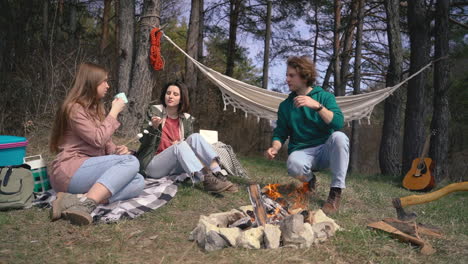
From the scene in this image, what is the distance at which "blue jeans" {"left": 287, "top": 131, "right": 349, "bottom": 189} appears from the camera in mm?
2412

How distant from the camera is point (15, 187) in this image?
2.23 m

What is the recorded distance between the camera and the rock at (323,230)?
186cm

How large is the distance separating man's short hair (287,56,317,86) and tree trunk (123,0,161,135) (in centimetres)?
242

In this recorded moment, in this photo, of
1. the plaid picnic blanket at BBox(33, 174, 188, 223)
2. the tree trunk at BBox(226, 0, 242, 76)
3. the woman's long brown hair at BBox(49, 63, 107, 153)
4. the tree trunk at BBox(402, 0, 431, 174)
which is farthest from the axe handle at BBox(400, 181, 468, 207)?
the tree trunk at BBox(226, 0, 242, 76)

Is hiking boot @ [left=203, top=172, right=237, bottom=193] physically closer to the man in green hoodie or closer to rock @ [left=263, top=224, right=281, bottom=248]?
the man in green hoodie

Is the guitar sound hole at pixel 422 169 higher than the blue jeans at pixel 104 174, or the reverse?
the blue jeans at pixel 104 174

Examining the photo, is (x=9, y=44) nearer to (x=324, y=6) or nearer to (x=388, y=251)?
(x=388, y=251)

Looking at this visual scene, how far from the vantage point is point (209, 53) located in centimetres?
1070

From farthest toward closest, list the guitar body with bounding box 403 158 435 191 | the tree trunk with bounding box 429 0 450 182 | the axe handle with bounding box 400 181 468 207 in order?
the tree trunk with bounding box 429 0 450 182, the guitar body with bounding box 403 158 435 191, the axe handle with bounding box 400 181 468 207

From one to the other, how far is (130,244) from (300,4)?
9.63m

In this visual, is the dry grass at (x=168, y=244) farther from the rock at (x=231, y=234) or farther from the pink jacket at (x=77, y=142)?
the pink jacket at (x=77, y=142)

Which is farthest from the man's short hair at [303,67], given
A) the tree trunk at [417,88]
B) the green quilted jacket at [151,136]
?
the tree trunk at [417,88]

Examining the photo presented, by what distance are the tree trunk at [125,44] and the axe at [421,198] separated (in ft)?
12.3

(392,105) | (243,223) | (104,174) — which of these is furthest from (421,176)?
(104,174)
